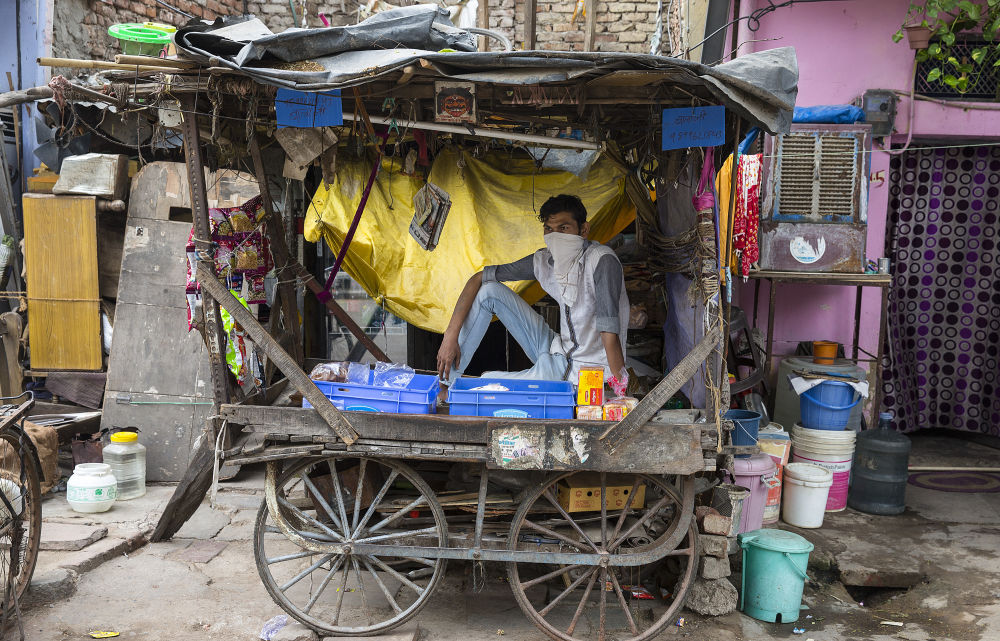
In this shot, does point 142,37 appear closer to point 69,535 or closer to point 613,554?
point 69,535

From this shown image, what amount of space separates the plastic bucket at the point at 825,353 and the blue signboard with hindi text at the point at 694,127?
3049 mm

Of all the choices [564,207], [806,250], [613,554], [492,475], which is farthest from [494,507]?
[806,250]

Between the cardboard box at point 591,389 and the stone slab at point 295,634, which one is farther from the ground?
the cardboard box at point 591,389

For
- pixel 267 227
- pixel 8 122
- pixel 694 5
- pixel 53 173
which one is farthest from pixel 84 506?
pixel 694 5

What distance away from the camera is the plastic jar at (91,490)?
5316mm

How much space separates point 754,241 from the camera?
20.0 ft

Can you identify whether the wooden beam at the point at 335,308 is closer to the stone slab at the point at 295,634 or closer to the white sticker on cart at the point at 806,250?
the stone slab at the point at 295,634

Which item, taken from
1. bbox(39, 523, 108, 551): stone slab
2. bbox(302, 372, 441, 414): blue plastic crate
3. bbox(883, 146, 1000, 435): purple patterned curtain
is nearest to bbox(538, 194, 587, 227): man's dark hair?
bbox(302, 372, 441, 414): blue plastic crate

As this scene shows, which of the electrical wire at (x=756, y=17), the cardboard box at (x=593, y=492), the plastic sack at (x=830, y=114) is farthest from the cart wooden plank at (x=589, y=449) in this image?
the electrical wire at (x=756, y=17)

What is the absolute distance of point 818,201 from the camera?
6.10 m

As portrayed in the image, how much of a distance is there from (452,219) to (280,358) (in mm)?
1916

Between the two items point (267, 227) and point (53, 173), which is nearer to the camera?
point (267, 227)

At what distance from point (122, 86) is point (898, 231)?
21.5 ft

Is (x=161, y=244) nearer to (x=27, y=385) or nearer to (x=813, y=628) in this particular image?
(x=27, y=385)
